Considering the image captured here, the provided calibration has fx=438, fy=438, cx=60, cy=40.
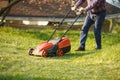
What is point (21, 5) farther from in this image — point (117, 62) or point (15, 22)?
point (117, 62)

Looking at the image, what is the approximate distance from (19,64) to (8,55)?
117cm

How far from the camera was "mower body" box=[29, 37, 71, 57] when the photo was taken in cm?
1136

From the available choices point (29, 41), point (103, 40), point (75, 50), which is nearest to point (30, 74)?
point (75, 50)

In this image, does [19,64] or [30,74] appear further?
[19,64]

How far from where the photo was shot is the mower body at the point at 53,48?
11.4 metres

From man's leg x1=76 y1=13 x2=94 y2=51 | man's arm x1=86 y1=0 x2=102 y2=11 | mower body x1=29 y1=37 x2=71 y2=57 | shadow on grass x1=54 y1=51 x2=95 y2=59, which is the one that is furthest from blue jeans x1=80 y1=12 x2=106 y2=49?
mower body x1=29 y1=37 x2=71 y2=57

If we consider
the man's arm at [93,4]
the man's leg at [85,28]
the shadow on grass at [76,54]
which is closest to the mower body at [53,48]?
the shadow on grass at [76,54]

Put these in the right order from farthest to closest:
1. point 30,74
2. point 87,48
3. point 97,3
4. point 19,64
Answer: point 87,48 < point 97,3 < point 19,64 < point 30,74

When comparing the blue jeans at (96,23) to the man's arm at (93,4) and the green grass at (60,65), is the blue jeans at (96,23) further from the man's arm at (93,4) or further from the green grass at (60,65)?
the green grass at (60,65)

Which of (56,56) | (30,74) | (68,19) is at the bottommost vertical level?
(68,19)

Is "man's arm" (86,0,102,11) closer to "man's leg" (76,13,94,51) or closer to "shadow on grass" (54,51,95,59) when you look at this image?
"man's leg" (76,13,94,51)

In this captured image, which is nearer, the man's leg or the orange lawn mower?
the orange lawn mower

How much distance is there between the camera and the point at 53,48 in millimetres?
11469

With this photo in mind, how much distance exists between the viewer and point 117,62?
10.1 metres
